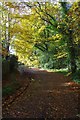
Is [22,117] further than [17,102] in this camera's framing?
No

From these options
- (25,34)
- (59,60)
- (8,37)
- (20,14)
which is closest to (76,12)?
(20,14)

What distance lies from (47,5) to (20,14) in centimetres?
241

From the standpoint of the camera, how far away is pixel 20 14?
19922 millimetres

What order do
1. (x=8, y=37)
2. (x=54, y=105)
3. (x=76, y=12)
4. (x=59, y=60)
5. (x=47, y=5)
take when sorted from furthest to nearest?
1. (x=59, y=60)
2. (x=8, y=37)
3. (x=47, y=5)
4. (x=76, y=12)
5. (x=54, y=105)

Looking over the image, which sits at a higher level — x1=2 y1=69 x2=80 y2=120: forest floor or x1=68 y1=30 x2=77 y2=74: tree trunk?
x1=68 y1=30 x2=77 y2=74: tree trunk

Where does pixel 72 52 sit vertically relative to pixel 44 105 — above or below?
above

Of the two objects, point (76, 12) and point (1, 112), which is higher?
point (76, 12)

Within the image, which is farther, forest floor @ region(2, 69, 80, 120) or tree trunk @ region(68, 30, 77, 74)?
tree trunk @ region(68, 30, 77, 74)

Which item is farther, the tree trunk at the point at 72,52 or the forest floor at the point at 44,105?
the tree trunk at the point at 72,52

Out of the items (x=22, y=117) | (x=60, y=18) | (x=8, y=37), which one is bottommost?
(x=22, y=117)

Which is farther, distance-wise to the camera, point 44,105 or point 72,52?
point 72,52

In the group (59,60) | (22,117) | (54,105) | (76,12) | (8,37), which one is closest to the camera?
(22,117)

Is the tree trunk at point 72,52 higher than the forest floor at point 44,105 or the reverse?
higher

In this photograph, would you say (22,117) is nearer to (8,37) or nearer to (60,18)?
(60,18)
